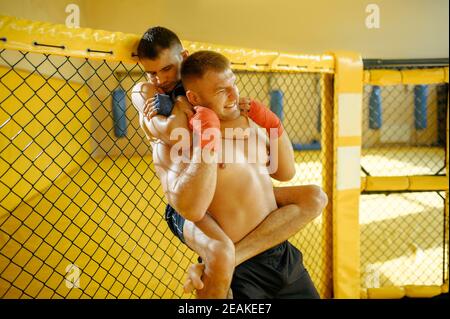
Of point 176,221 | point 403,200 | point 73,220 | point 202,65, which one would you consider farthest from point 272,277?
point 403,200

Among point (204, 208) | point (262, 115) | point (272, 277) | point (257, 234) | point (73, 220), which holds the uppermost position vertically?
point (262, 115)

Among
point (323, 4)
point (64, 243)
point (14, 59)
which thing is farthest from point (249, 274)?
point (323, 4)

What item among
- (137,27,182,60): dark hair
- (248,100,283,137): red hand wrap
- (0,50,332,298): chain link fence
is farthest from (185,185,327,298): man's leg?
(0,50,332,298): chain link fence

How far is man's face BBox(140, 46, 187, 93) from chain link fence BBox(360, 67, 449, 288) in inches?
61.2

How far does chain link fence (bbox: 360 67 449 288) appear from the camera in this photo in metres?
2.88

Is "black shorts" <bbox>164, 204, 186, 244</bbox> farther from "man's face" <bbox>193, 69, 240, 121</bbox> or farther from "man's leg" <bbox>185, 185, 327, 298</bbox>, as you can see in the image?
"man's face" <bbox>193, 69, 240, 121</bbox>

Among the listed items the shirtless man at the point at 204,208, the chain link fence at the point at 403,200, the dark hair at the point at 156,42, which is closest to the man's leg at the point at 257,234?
the shirtless man at the point at 204,208

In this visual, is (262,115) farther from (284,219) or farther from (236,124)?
(284,219)

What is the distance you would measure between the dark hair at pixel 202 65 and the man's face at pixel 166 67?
0.17m

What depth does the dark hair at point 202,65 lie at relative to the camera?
3.87 ft

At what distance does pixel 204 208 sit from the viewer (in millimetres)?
1172

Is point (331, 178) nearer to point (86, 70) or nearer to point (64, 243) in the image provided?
point (64, 243)

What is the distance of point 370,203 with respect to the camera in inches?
193

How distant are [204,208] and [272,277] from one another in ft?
1.45
